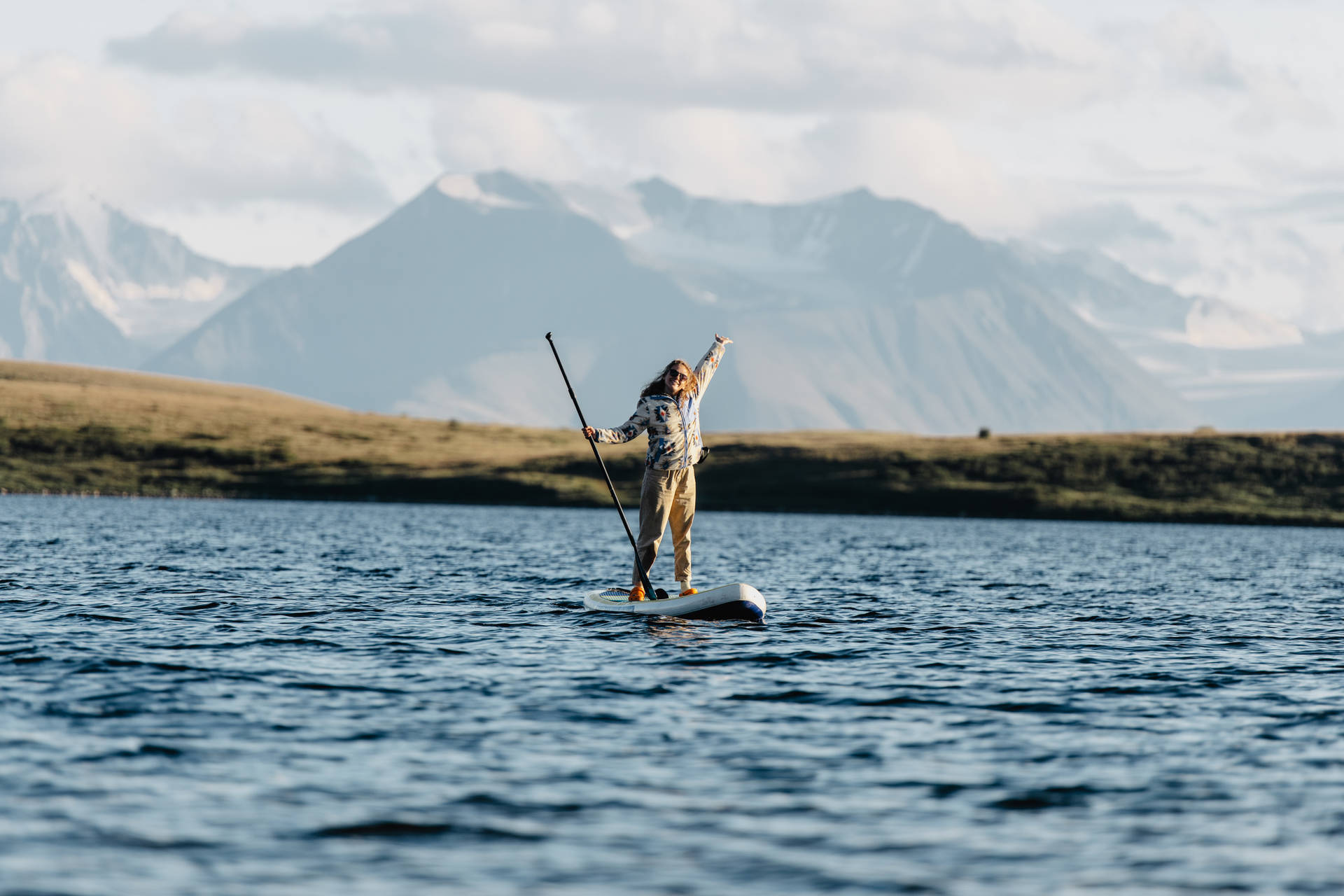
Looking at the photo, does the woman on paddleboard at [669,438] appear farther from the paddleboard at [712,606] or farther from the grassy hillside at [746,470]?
the grassy hillside at [746,470]

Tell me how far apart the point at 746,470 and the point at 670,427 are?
11364 cm

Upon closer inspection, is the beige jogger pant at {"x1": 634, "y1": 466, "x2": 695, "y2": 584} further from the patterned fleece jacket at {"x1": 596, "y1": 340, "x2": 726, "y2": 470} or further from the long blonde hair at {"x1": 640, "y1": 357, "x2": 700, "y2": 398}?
the long blonde hair at {"x1": 640, "y1": 357, "x2": 700, "y2": 398}

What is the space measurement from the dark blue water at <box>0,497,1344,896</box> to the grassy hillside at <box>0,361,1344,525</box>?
8947 cm

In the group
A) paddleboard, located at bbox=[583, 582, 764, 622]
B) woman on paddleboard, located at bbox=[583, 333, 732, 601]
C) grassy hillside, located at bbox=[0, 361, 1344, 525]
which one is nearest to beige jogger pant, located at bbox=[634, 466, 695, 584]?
woman on paddleboard, located at bbox=[583, 333, 732, 601]

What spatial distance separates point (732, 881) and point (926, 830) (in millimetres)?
2325

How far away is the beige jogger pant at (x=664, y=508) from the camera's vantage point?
2892 centimetres

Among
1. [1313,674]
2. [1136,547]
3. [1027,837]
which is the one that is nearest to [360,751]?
[1027,837]

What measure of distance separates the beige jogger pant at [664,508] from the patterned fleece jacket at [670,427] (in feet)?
0.70

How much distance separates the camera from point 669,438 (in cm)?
2880

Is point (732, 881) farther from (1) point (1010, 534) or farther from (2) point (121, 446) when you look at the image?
(2) point (121, 446)

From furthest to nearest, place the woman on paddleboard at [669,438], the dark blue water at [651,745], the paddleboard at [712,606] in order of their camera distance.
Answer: the woman on paddleboard at [669,438], the paddleboard at [712,606], the dark blue water at [651,745]

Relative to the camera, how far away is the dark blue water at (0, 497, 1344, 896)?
1209 cm

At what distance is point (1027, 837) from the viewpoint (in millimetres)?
12961

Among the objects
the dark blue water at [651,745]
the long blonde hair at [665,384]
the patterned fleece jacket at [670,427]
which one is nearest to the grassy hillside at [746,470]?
the dark blue water at [651,745]
